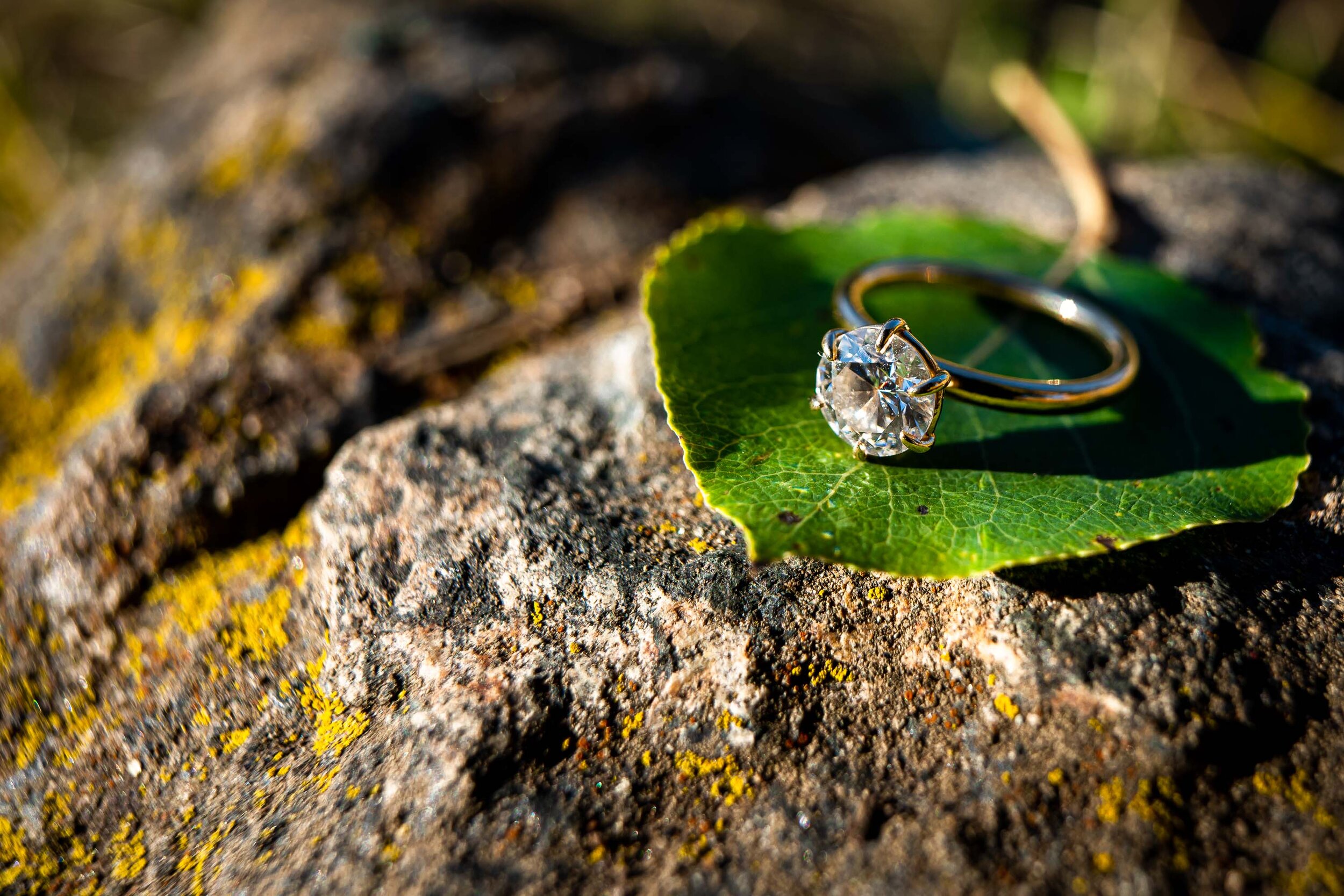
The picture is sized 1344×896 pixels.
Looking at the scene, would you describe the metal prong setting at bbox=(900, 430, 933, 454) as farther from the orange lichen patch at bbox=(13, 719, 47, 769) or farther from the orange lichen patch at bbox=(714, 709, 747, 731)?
the orange lichen patch at bbox=(13, 719, 47, 769)

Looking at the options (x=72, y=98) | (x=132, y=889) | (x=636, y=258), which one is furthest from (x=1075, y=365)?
(x=72, y=98)

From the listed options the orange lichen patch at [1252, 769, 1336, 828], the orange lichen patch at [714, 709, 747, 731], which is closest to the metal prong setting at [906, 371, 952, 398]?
the orange lichen patch at [714, 709, 747, 731]

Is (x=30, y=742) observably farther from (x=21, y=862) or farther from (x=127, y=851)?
(x=127, y=851)

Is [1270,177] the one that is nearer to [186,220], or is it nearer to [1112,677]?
[1112,677]

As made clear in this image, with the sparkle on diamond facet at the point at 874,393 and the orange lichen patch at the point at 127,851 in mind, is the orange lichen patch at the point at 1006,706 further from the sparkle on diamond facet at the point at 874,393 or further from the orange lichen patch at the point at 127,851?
the orange lichen patch at the point at 127,851

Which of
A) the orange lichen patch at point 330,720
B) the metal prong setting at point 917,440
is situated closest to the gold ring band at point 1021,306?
the metal prong setting at point 917,440

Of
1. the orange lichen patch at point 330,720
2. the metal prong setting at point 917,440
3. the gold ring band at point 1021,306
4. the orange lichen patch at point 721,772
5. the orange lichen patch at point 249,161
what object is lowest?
the orange lichen patch at point 330,720
